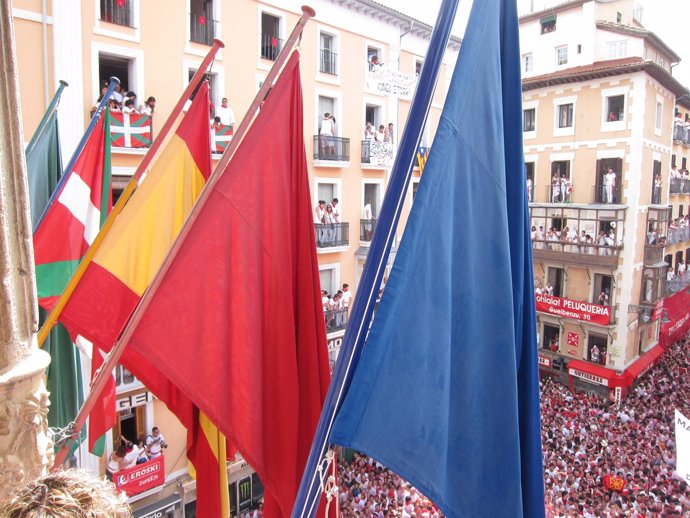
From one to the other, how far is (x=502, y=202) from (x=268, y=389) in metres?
2.30

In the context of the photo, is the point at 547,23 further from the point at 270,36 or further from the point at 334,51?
the point at 270,36

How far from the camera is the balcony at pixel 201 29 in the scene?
556 inches

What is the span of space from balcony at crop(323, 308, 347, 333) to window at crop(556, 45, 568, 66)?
1812cm

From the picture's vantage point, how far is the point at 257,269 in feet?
14.4

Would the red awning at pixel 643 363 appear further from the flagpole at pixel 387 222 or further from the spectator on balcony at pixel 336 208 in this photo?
the flagpole at pixel 387 222

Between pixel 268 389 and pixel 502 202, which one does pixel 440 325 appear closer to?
pixel 502 202

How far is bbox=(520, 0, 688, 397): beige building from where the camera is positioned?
23516mm

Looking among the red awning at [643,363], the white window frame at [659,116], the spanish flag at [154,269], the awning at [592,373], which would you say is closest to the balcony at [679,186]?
the white window frame at [659,116]

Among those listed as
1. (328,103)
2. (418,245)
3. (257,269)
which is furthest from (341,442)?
(328,103)

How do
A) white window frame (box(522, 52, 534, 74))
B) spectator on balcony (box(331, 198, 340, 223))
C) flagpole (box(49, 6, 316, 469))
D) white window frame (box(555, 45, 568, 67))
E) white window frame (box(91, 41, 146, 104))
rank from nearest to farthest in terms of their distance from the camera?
flagpole (box(49, 6, 316, 469)) → white window frame (box(91, 41, 146, 104)) → spectator on balcony (box(331, 198, 340, 223)) → white window frame (box(555, 45, 568, 67)) → white window frame (box(522, 52, 534, 74))

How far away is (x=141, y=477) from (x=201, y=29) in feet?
36.8

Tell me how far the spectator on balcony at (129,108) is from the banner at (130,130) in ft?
0.22

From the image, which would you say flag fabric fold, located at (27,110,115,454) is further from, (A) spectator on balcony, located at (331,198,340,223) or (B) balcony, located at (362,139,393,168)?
(B) balcony, located at (362,139,393,168)

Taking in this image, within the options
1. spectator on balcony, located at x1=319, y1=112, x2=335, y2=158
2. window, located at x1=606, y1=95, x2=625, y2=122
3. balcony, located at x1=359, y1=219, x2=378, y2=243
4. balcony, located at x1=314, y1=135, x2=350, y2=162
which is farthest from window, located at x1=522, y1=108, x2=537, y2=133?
spectator on balcony, located at x1=319, y1=112, x2=335, y2=158
